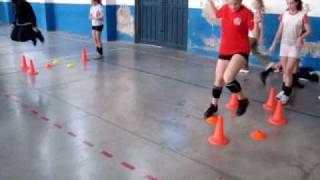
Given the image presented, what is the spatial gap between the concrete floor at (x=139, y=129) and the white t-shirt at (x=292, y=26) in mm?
984

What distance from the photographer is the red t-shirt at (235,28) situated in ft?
12.8

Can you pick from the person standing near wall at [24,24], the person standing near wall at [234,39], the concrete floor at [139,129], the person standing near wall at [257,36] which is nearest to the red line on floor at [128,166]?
the concrete floor at [139,129]

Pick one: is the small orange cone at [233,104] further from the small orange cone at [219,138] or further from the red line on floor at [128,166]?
the red line on floor at [128,166]

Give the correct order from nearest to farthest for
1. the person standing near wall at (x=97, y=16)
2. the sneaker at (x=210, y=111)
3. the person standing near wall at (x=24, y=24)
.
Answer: the sneaker at (x=210, y=111), the person standing near wall at (x=24, y=24), the person standing near wall at (x=97, y=16)

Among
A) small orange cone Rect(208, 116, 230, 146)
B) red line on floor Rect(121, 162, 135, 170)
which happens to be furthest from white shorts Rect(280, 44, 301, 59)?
red line on floor Rect(121, 162, 135, 170)

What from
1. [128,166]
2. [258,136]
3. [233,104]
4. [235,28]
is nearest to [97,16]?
[233,104]

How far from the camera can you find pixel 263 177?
3107mm

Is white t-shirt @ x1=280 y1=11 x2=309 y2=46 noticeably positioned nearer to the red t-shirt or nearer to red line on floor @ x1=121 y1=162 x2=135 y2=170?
the red t-shirt

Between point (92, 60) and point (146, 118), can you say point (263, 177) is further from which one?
point (92, 60)

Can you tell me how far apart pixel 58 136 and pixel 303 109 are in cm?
340

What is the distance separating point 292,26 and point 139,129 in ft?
8.47

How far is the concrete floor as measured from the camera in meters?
3.22

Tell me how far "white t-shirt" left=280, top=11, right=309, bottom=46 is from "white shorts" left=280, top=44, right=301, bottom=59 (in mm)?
48

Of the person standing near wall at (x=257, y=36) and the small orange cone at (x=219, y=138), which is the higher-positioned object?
the person standing near wall at (x=257, y=36)
